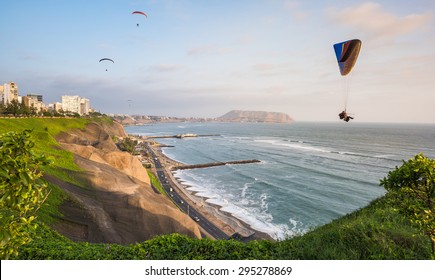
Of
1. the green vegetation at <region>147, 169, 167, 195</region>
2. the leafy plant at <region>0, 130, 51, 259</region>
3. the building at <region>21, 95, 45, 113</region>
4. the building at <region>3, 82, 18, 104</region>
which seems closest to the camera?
the leafy plant at <region>0, 130, 51, 259</region>

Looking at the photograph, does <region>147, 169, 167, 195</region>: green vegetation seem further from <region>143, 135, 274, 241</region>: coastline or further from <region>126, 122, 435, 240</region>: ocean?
<region>126, 122, 435, 240</region>: ocean

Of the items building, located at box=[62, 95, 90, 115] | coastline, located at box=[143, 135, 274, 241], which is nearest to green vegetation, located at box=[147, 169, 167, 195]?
coastline, located at box=[143, 135, 274, 241]

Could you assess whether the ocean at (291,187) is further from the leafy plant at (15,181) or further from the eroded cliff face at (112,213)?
the leafy plant at (15,181)

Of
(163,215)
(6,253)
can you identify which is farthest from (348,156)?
(6,253)

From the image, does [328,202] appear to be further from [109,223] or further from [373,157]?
[373,157]

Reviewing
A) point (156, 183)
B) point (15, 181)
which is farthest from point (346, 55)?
point (156, 183)

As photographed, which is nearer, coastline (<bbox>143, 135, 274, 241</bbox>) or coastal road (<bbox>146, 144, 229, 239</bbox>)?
coastline (<bbox>143, 135, 274, 241</bbox>)
